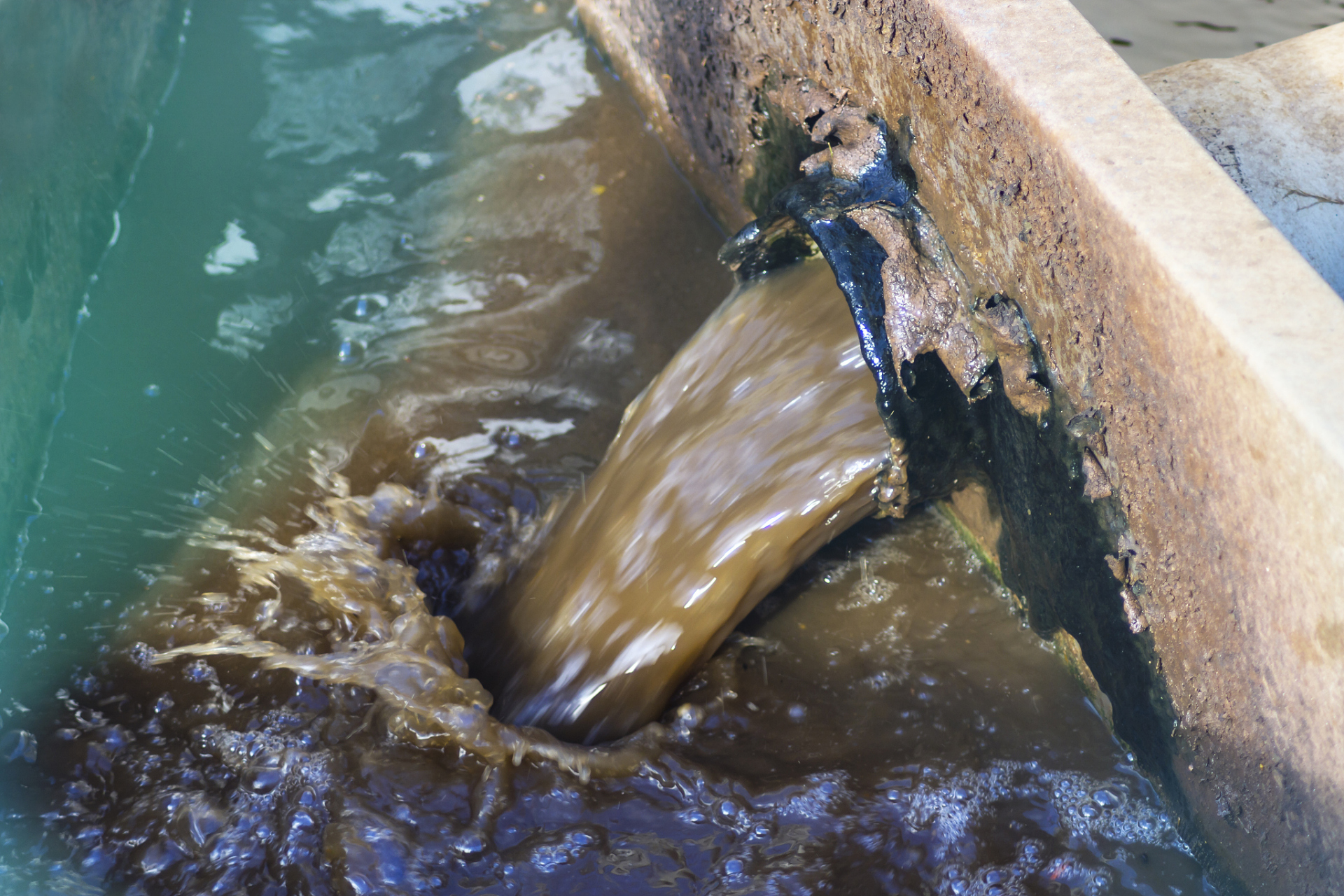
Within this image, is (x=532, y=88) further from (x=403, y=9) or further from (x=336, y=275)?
(x=336, y=275)

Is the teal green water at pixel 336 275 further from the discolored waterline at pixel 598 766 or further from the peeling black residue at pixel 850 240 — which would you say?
the peeling black residue at pixel 850 240

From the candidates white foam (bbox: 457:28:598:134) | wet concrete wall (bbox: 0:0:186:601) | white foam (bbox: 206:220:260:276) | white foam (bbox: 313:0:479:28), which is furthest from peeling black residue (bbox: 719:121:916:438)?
white foam (bbox: 313:0:479:28)

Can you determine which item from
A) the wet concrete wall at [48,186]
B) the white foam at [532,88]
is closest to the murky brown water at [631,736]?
the wet concrete wall at [48,186]

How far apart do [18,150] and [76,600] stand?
1155 millimetres

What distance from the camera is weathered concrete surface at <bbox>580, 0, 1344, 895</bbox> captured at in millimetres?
1189

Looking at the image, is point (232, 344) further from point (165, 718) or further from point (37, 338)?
point (165, 718)

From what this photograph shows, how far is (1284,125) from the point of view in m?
2.01

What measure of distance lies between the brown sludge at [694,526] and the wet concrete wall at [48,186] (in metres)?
1.13

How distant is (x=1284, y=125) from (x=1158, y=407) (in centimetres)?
107

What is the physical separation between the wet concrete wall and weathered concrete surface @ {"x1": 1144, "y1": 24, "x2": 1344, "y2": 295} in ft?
8.48

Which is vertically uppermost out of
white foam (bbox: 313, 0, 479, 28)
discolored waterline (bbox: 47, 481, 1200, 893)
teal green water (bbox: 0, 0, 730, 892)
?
white foam (bbox: 313, 0, 479, 28)

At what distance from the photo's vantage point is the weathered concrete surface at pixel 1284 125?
1.88 meters

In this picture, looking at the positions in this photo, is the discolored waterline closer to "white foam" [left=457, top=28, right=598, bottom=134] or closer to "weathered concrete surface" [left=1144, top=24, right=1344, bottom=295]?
"weathered concrete surface" [left=1144, top=24, right=1344, bottom=295]

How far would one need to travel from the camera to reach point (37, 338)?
91.7 inches
